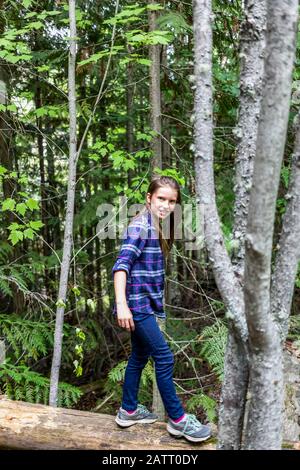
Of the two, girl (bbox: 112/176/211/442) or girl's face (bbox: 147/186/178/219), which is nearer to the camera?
girl (bbox: 112/176/211/442)

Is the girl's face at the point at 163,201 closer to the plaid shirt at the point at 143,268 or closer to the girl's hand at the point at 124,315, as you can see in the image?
the plaid shirt at the point at 143,268

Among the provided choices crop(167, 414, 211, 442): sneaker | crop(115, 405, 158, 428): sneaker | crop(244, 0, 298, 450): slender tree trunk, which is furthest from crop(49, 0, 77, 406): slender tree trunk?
crop(244, 0, 298, 450): slender tree trunk

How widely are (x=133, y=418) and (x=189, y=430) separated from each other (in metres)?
0.47

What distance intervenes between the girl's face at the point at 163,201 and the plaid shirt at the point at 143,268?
0.07 meters

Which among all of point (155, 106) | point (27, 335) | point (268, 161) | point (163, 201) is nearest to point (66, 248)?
point (27, 335)

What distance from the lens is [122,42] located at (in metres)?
5.98

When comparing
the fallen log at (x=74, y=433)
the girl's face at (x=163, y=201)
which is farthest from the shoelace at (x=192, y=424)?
the girl's face at (x=163, y=201)

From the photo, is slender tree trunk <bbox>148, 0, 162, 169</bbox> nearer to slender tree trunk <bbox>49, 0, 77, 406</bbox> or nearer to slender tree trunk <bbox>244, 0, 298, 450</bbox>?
slender tree trunk <bbox>49, 0, 77, 406</bbox>

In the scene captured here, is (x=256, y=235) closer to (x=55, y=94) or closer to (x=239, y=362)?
(x=239, y=362)

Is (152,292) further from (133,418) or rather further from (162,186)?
(133,418)

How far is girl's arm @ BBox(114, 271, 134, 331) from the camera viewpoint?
3092 mm

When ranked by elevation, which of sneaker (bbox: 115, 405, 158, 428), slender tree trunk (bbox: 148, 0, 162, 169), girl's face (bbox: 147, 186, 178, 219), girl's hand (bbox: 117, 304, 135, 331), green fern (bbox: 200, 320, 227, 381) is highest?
slender tree trunk (bbox: 148, 0, 162, 169)

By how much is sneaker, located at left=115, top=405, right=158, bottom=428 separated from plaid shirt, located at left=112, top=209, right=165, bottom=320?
774 millimetres
